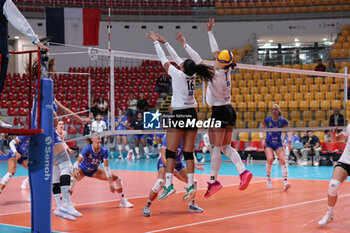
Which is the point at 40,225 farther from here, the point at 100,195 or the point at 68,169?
the point at 100,195

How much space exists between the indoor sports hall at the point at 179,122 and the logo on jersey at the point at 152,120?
28 mm

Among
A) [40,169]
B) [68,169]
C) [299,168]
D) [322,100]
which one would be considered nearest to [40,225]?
[40,169]

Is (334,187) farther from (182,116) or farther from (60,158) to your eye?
(60,158)

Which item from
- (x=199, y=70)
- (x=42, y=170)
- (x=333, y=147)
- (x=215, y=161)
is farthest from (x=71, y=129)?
(x=42, y=170)

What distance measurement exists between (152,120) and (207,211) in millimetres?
2179

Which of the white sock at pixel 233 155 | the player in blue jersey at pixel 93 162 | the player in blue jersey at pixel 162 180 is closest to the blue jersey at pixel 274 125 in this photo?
the player in blue jersey at pixel 162 180

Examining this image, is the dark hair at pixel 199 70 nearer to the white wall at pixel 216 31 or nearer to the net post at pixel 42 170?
the net post at pixel 42 170

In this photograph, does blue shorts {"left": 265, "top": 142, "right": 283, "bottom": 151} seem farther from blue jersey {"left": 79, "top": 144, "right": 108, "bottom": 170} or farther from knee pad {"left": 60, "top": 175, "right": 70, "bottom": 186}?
knee pad {"left": 60, "top": 175, "right": 70, "bottom": 186}

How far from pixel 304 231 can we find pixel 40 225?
3.37 meters

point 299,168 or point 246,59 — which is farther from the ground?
point 246,59

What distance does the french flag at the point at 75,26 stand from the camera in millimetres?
17094

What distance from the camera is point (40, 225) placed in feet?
18.6

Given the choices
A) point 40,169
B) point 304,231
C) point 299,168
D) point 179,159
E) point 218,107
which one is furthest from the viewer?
point 299,168

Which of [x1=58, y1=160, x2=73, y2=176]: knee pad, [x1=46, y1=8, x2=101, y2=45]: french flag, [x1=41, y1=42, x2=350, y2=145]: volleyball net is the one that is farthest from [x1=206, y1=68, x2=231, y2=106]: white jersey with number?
[x1=46, y1=8, x2=101, y2=45]: french flag
